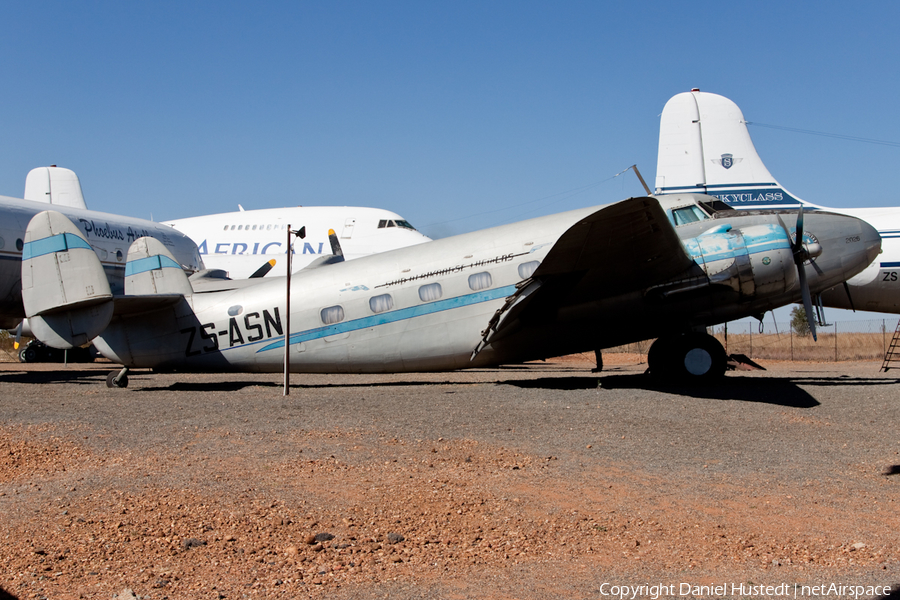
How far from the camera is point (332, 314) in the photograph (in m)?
13.9

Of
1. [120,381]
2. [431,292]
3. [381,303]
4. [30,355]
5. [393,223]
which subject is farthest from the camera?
[30,355]

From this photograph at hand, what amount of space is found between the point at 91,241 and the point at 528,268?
49.1 ft

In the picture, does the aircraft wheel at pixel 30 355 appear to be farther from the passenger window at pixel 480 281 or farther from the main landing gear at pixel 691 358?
the main landing gear at pixel 691 358

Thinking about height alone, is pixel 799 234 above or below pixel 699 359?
Answer: above

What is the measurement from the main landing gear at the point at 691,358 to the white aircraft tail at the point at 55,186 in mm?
31869

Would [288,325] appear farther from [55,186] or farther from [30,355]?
[55,186]

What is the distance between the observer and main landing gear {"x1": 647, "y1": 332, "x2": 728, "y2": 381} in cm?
1288

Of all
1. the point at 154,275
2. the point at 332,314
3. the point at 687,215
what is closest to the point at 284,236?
the point at 154,275

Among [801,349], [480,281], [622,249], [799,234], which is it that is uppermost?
[799,234]

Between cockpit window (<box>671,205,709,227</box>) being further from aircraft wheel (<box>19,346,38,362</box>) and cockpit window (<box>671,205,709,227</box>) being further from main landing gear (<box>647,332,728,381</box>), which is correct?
aircraft wheel (<box>19,346,38,362</box>)

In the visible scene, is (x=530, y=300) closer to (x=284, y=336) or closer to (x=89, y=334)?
(x=284, y=336)

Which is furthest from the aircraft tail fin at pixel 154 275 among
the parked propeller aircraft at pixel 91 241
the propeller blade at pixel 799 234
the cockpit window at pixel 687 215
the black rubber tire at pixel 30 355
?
the black rubber tire at pixel 30 355

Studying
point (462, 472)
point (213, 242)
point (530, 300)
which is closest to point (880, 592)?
point (462, 472)

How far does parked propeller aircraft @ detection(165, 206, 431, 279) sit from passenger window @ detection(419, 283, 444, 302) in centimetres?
1266
